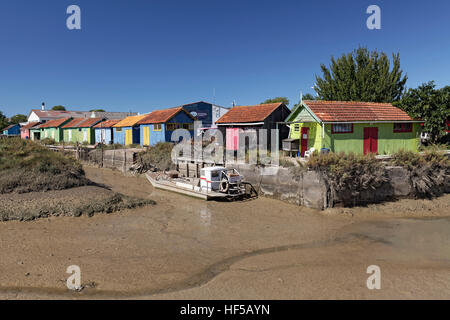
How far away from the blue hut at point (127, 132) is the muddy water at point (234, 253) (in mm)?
22970

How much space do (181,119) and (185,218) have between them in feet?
65.6

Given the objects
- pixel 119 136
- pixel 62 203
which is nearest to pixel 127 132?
pixel 119 136

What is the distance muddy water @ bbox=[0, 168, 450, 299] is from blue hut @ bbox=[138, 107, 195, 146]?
16.9 metres

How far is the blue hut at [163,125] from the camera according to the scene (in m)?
31.5

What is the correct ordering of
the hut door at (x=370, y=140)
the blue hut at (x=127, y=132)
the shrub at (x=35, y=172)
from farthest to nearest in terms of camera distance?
the blue hut at (x=127, y=132) → the hut door at (x=370, y=140) → the shrub at (x=35, y=172)

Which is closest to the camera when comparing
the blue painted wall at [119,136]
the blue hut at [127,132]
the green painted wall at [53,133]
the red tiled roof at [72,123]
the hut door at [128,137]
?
the blue hut at [127,132]

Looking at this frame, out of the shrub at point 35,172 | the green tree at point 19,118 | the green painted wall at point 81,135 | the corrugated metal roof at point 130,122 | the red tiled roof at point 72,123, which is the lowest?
the shrub at point 35,172

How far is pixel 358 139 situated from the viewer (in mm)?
19453

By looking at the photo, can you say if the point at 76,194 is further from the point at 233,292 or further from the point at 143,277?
the point at 233,292

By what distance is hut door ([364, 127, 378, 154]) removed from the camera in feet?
64.4

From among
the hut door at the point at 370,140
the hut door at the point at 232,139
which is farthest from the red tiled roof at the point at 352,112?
the hut door at the point at 232,139

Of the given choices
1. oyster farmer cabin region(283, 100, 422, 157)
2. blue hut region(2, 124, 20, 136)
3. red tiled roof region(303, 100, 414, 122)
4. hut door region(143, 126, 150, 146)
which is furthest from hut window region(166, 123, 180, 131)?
blue hut region(2, 124, 20, 136)

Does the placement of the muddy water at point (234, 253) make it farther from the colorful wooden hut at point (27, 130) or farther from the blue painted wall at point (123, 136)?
the colorful wooden hut at point (27, 130)

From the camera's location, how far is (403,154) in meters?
16.2
